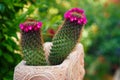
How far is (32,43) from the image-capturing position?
69.9 inches

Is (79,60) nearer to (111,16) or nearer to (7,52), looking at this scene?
(7,52)

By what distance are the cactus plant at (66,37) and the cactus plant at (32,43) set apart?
88mm

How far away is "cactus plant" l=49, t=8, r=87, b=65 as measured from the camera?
72.5 inches

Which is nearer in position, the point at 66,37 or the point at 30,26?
the point at 30,26

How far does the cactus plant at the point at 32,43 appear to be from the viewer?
174cm

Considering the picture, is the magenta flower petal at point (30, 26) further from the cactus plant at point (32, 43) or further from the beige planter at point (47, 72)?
the beige planter at point (47, 72)

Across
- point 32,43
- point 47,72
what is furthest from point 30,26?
point 47,72

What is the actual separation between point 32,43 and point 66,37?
6.7 inches

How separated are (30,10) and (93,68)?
11.7 feet

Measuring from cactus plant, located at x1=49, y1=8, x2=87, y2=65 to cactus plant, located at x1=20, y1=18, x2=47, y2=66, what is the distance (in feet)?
0.29

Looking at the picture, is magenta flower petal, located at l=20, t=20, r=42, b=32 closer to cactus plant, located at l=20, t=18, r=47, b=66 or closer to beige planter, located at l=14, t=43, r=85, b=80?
cactus plant, located at l=20, t=18, r=47, b=66

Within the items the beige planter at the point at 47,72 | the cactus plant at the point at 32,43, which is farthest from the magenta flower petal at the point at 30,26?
the beige planter at the point at 47,72

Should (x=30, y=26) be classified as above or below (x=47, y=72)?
above

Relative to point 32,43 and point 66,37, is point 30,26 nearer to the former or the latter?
point 32,43
